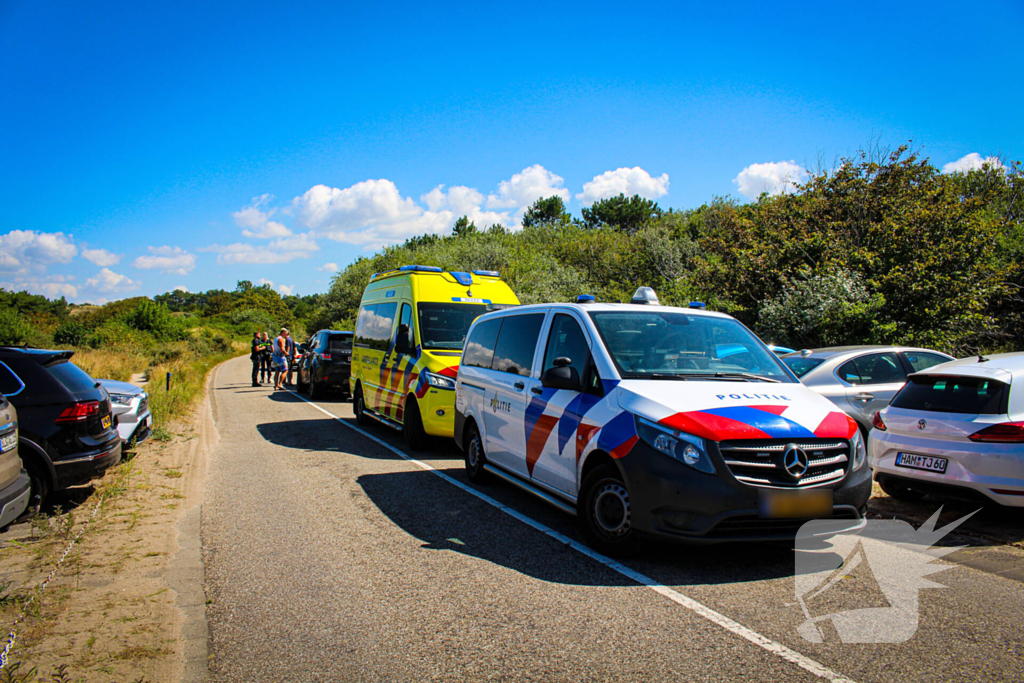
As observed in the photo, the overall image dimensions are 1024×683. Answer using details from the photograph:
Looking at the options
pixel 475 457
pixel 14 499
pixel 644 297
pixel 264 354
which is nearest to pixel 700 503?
pixel 644 297

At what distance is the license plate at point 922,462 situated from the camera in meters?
5.55

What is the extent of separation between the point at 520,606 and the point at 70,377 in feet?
17.7

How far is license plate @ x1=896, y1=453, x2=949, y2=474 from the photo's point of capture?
5.55 metres

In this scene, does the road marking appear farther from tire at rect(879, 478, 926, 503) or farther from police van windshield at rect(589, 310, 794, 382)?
tire at rect(879, 478, 926, 503)

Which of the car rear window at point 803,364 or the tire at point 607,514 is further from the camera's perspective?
the car rear window at point 803,364

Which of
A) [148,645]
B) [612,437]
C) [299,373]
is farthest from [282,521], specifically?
[299,373]

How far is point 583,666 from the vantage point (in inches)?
124

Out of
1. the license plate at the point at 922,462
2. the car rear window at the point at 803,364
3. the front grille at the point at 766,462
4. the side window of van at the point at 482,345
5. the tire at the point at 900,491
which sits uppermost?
the side window of van at the point at 482,345

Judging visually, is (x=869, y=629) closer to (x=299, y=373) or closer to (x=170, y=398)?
(x=170, y=398)

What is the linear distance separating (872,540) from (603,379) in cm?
269

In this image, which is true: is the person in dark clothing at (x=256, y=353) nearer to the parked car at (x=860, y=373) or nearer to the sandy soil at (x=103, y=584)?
the sandy soil at (x=103, y=584)

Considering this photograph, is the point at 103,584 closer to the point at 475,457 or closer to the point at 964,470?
the point at 475,457

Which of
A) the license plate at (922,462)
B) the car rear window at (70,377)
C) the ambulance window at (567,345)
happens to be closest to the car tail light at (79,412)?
the car rear window at (70,377)

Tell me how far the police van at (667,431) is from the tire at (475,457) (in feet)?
2.09
